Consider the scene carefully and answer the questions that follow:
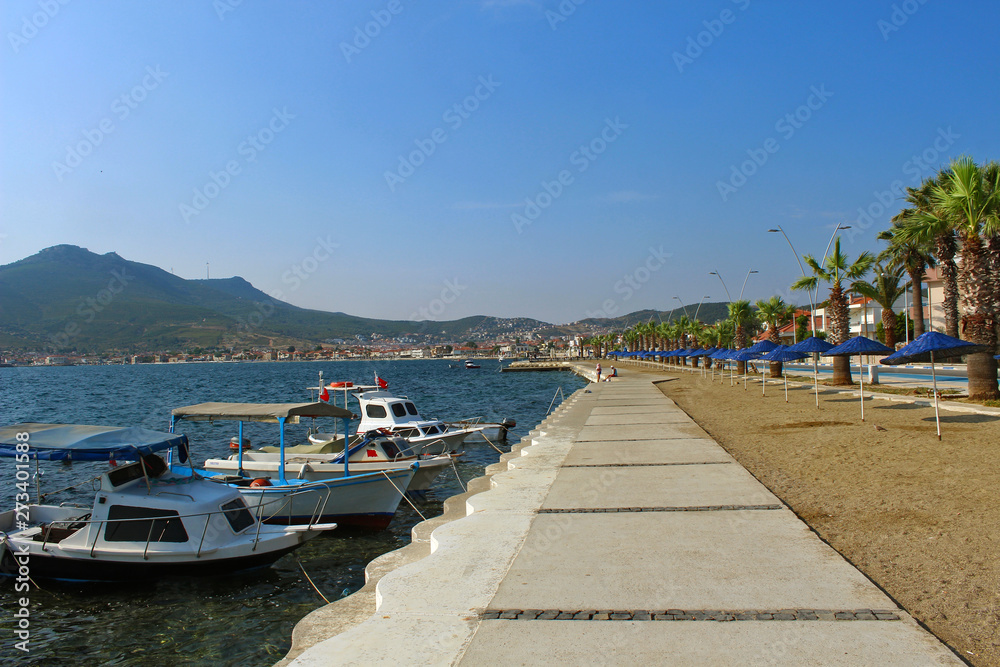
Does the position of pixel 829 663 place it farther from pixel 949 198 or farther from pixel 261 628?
pixel 949 198

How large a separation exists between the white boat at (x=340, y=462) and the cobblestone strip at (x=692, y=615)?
1054 cm

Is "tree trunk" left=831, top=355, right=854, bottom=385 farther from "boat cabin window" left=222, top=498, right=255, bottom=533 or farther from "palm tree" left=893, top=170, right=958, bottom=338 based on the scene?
"boat cabin window" left=222, top=498, right=255, bottom=533

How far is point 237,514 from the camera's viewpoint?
1105 cm

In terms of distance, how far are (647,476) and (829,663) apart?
7.02 m

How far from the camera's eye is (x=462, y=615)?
16.5 ft

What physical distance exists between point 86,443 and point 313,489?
4.55m

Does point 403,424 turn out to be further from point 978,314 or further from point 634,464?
point 978,314

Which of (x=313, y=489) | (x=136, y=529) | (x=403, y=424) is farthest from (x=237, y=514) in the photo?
(x=403, y=424)

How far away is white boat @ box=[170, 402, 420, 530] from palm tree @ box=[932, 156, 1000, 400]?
55.7ft

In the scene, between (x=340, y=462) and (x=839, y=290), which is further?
(x=839, y=290)

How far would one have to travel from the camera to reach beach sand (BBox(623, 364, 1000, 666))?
17.0 ft

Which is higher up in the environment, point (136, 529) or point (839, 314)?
point (839, 314)

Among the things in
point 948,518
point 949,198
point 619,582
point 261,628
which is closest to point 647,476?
point 948,518

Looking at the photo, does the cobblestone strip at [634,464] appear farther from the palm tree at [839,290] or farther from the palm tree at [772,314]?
the palm tree at [772,314]
